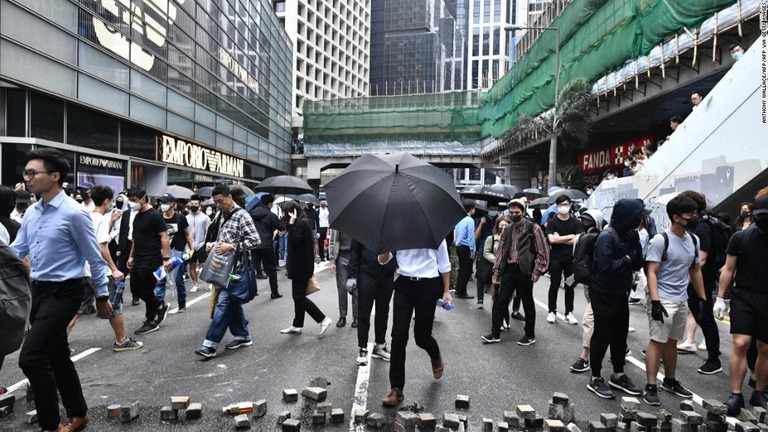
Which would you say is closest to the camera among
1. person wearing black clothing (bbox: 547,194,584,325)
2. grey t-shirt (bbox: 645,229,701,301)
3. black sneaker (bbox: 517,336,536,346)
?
grey t-shirt (bbox: 645,229,701,301)

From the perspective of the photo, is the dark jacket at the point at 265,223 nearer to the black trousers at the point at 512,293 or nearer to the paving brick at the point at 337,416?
the black trousers at the point at 512,293

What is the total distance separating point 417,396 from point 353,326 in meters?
2.62

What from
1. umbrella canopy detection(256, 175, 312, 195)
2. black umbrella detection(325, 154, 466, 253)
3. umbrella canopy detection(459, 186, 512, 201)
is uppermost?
umbrella canopy detection(256, 175, 312, 195)

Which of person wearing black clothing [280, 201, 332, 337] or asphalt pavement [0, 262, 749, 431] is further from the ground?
person wearing black clothing [280, 201, 332, 337]

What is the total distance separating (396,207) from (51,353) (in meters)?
2.60

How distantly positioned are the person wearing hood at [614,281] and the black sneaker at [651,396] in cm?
17

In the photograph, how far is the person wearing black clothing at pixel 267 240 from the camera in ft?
31.0

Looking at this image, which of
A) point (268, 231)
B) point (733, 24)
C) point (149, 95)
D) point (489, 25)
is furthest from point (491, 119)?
point (489, 25)

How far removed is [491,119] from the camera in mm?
41906

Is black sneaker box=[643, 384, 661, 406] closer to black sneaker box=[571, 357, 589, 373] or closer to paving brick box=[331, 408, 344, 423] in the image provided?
black sneaker box=[571, 357, 589, 373]

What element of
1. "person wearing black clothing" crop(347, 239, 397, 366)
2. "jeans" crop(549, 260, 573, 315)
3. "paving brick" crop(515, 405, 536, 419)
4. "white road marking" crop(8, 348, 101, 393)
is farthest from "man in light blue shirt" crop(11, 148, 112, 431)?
"jeans" crop(549, 260, 573, 315)

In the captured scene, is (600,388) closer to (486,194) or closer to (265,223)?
(486,194)

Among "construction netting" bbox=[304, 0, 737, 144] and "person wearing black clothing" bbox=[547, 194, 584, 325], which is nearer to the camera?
"person wearing black clothing" bbox=[547, 194, 584, 325]

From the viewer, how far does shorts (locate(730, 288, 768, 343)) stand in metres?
4.27
